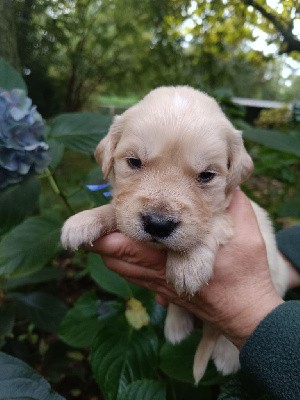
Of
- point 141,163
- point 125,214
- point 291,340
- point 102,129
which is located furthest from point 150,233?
point 102,129

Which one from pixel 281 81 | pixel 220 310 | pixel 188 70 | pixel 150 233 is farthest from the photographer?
pixel 281 81

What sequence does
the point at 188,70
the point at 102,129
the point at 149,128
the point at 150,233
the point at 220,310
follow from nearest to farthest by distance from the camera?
1. the point at 150,233
2. the point at 149,128
3. the point at 220,310
4. the point at 102,129
5. the point at 188,70

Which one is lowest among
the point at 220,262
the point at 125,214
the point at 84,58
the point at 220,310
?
the point at 220,310

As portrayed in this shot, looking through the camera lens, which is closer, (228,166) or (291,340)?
(291,340)

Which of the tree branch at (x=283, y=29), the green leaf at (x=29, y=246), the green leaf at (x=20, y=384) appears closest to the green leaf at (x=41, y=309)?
the green leaf at (x=29, y=246)

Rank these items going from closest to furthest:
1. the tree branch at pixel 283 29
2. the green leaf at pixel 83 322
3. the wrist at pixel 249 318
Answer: the wrist at pixel 249 318 → the green leaf at pixel 83 322 → the tree branch at pixel 283 29

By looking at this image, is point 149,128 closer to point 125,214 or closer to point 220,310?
point 125,214

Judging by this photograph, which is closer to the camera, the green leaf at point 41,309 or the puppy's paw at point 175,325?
the puppy's paw at point 175,325

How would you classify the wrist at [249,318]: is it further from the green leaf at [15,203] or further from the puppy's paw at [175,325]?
the green leaf at [15,203]
